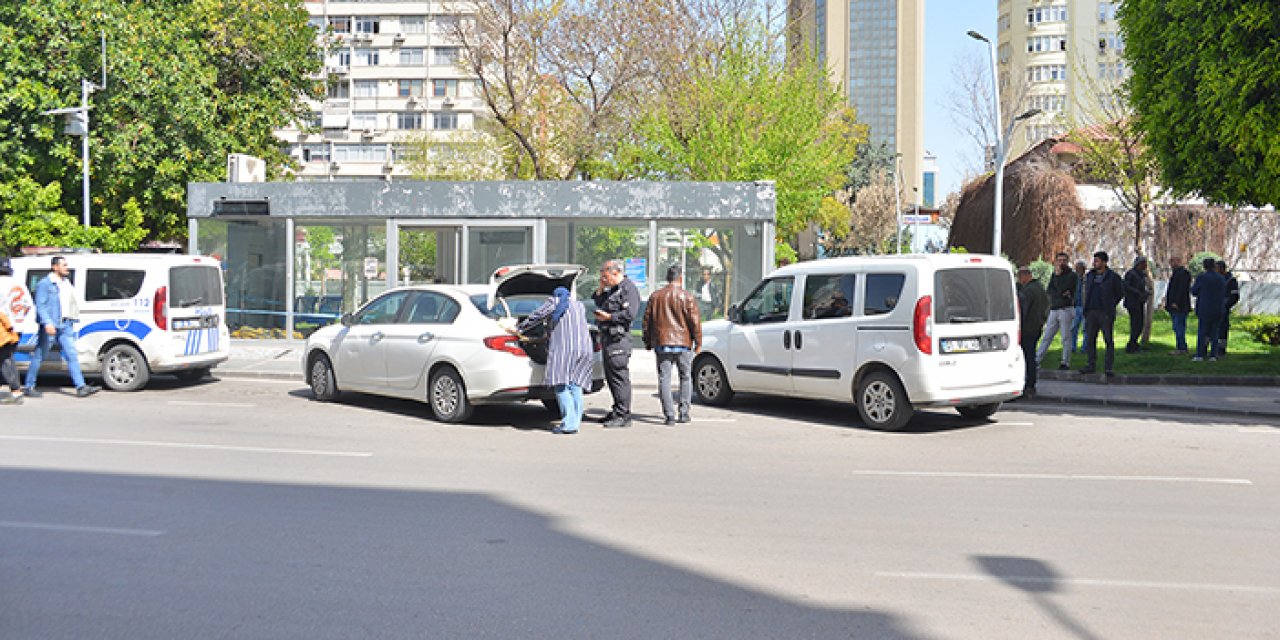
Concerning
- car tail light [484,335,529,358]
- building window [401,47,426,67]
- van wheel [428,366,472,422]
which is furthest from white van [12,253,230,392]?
building window [401,47,426,67]

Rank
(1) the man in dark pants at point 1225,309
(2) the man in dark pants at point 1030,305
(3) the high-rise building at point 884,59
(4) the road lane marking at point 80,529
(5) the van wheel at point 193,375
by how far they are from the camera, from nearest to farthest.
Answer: (4) the road lane marking at point 80,529, (2) the man in dark pants at point 1030,305, (5) the van wheel at point 193,375, (1) the man in dark pants at point 1225,309, (3) the high-rise building at point 884,59

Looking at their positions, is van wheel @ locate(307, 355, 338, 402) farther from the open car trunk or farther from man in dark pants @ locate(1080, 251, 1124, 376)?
man in dark pants @ locate(1080, 251, 1124, 376)

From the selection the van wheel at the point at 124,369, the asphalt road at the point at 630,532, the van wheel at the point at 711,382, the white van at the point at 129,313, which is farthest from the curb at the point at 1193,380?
the van wheel at the point at 124,369

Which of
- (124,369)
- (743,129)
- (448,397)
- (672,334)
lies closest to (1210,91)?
(672,334)

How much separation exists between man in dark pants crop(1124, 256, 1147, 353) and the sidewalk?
3037 mm

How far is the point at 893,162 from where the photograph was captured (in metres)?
81.8

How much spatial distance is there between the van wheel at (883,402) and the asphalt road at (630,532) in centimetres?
26

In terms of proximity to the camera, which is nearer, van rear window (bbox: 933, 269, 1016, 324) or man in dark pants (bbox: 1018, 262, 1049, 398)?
van rear window (bbox: 933, 269, 1016, 324)

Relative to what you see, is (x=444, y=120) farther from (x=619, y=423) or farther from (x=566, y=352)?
(x=566, y=352)

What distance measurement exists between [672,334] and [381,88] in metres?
64.9

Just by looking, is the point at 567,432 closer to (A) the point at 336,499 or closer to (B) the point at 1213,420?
(A) the point at 336,499

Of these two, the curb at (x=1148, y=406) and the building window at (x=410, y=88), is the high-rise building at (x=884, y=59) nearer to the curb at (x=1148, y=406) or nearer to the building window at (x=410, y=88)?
the building window at (x=410, y=88)

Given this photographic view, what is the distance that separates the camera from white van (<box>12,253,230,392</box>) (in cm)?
1411

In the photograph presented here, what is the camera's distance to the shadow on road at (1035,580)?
4.82m
